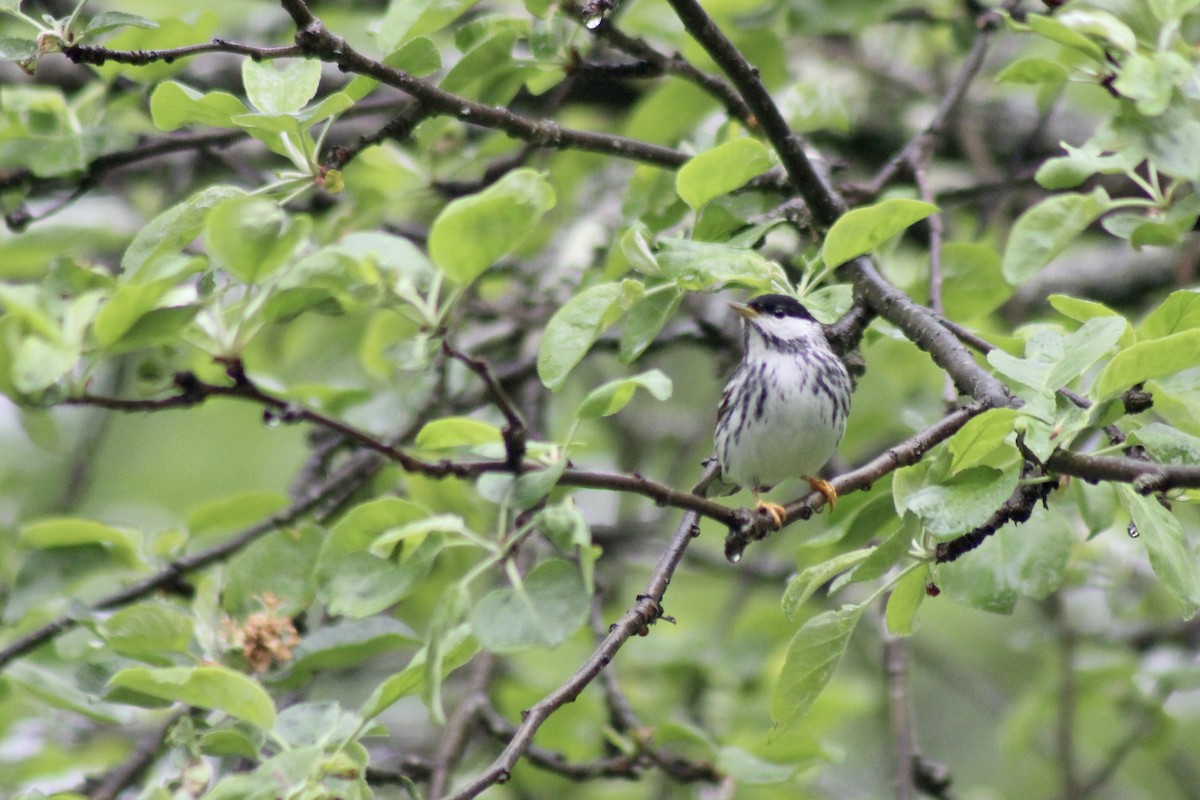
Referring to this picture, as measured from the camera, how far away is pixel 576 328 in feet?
7.02

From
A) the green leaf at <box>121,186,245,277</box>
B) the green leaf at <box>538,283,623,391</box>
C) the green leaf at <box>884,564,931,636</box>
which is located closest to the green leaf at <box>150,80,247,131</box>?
the green leaf at <box>121,186,245,277</box>

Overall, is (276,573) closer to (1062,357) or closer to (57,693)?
(57,693)

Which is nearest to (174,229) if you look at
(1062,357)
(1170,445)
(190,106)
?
(190,106)

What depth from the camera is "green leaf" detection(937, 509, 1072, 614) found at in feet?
7.36

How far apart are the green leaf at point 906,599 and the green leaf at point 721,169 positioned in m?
0.87

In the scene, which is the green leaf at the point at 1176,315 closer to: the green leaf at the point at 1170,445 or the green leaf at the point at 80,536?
the green leaf at the point at 1170,445

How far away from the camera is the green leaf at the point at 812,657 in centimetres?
230

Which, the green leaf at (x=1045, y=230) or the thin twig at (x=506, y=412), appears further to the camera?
the green leaf at (x=1045, y=230)

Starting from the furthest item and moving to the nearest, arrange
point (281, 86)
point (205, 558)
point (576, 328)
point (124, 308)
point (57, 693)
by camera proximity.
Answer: point (205, 558) → point (57, 693) → point (281, 86) → point (576, 328) → point (124, 308)

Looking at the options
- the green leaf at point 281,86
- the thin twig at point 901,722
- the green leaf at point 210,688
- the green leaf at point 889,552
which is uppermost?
the green leaf at point 281,86

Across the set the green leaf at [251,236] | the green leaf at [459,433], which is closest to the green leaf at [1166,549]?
the green leaf at [459,433]

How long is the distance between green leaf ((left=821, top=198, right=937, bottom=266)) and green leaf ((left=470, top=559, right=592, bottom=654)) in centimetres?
85

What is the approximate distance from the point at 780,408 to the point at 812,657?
1455 millimetres

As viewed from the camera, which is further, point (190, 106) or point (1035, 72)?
point (1035, 72)
